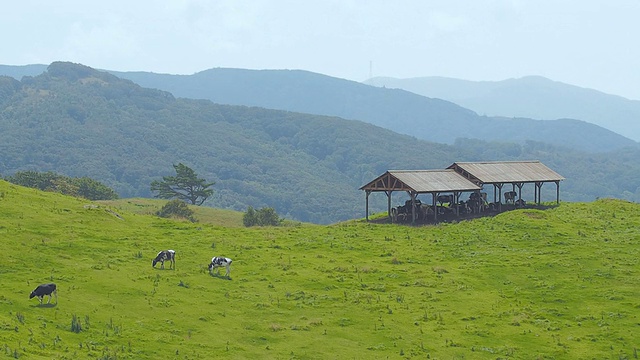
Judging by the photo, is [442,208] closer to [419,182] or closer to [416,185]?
[419,182]

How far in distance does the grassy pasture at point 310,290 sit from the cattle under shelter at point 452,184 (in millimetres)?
8903

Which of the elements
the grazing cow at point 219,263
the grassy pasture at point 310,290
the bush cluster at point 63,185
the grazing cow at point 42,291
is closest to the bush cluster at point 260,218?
the grassy pasture at point 310,290

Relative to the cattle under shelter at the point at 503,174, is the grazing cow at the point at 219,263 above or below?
below

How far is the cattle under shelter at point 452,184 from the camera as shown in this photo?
7255cm

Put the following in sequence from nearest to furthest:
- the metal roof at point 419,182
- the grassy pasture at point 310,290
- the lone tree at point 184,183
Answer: the grassy pasture at point 310,290 → the metal roof at point 419,182 → the lone tree at point 184,183

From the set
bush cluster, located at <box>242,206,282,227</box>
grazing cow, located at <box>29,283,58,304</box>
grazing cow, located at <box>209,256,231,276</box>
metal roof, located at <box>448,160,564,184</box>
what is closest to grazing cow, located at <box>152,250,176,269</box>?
grazing cow, located at <box>209,256,231,276</box>

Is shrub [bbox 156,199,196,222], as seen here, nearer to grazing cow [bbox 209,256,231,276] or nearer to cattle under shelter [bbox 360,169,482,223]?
cattle under shelter [bbox 360,169,482,223]

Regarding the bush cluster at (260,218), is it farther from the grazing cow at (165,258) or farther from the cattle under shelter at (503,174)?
the grazing cow at (165,258)

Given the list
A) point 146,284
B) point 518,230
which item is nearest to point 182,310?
point 146,284

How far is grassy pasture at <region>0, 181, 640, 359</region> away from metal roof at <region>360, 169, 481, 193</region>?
9.11 metres

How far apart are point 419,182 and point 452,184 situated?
12.8 ft

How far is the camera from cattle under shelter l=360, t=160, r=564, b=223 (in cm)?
7255

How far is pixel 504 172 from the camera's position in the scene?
82.9m

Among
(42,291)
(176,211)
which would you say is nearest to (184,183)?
(176,211)
